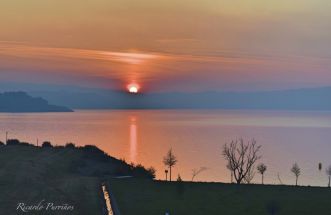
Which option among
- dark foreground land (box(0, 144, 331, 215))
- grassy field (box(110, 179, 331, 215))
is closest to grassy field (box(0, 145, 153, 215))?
dark foreground land (box(0, 144, 331, 215))

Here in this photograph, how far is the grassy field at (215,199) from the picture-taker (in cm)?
4034

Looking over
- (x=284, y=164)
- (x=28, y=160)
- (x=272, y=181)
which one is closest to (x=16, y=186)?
(x=28, y=160)

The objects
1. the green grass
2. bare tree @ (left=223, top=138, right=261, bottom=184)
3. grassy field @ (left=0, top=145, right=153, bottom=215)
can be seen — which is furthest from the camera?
bare tree @ (left=223, top=138, right=261, bottom=184)

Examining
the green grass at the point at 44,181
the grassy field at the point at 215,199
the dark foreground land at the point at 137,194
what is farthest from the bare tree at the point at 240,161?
the green grass at the point at 44,181

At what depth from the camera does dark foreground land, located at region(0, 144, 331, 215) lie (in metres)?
40.8

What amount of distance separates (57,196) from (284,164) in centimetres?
10534

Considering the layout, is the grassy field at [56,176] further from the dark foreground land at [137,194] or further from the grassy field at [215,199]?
the grassy field at [215,199]

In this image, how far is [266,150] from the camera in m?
178

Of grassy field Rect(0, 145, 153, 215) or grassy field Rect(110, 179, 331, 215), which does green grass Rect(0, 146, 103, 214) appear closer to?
grassy field Rect(0, 145, 153, 215)

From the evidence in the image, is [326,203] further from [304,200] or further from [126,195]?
[126,195]

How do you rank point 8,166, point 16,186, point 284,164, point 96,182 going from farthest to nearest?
point 284,164 < point 8,166 < point 96,182 < point 16,186

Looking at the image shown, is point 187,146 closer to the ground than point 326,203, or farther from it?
farther from it

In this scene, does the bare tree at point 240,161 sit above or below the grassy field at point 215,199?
above

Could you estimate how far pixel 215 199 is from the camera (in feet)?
150
